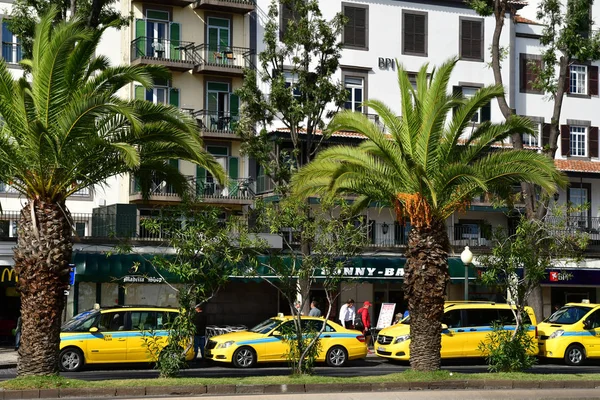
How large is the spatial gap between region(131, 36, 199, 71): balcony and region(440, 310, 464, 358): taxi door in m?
17.2

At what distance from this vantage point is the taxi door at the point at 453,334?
28312 mm

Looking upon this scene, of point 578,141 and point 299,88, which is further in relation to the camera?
point 578,141

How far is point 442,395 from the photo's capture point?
19.6 metres

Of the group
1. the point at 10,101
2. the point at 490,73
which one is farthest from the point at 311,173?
the point at 490,73

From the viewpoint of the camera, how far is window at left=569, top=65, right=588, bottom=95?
4800 cm

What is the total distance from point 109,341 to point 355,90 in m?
21.1

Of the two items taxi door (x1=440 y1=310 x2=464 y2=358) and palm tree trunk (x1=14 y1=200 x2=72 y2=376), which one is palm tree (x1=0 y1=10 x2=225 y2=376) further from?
taxi door (x1=440 y1=310 x2=464 y2=358)

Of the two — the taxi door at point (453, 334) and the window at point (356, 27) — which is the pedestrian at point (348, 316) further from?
the window at point (356, 27)

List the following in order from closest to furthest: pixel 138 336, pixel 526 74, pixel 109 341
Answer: pixel 109 341, pixel 138 336, pixel 526 74

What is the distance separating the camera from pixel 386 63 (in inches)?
1742

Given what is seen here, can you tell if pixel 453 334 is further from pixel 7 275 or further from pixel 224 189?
pixel 7 275

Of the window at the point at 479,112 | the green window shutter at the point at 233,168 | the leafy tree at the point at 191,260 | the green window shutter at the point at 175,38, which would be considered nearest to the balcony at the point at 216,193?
the green window shutter at the point at 233,168

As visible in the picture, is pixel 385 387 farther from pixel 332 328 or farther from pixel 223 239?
pixel 332 328

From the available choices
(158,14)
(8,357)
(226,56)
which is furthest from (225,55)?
(8,357)
